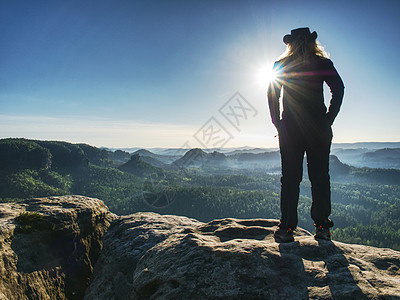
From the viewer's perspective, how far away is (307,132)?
543cm

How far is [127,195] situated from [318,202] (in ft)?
599

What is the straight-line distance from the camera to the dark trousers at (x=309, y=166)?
212 inches

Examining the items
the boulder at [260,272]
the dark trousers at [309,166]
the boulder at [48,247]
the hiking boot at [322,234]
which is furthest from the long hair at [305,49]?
the boulder at [48,247]

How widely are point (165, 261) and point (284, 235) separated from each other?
275 centimetres

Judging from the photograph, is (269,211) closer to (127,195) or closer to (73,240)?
(127,195)

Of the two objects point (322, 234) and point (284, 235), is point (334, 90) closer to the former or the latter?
point (322, 234)

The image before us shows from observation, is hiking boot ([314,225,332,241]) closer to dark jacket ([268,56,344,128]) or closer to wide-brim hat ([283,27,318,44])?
dark jacket ([268,56,344,128])

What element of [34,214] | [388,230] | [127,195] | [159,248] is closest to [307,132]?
[159,248]

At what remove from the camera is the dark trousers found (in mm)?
5391

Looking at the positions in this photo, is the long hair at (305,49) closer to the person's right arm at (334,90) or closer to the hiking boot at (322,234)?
the person's right arm at (334,90)

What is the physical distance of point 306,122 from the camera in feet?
17.8

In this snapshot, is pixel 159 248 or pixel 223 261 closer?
pixel 223 261

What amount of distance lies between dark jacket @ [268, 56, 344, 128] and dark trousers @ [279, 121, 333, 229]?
0.20m

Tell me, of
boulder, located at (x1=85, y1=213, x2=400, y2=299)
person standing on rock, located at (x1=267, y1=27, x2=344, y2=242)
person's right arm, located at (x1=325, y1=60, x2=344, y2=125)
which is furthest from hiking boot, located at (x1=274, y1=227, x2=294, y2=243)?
person's right arm, located at (x1=325, y1=60, x2=344, y2=125)
